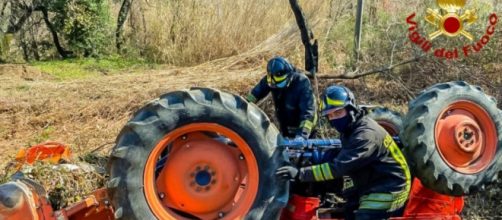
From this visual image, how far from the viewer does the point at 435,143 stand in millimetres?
4992

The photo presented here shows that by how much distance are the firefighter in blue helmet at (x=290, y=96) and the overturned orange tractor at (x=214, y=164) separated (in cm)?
133

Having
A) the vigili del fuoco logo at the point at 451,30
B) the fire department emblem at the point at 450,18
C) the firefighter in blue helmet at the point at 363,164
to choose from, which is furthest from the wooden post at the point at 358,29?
the firefighter in blue helmet at the point at 363,164

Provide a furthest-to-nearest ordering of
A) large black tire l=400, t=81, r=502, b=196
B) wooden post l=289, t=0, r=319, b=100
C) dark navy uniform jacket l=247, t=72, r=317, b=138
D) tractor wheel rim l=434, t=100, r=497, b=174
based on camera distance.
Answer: wooden post l=289, t=0, r=319, b=100 → dark navy uniform jacket l=247, t=72, r=317, b=138 → tractor wheel rim l=434, t=100, r=497, b=174 → large black tire l=400, t=81, r=502, b=196

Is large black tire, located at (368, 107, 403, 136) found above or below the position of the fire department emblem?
below

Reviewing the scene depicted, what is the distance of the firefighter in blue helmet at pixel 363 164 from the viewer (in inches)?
182

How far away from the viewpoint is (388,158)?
483 centimetres

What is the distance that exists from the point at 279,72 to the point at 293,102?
46 centimetres

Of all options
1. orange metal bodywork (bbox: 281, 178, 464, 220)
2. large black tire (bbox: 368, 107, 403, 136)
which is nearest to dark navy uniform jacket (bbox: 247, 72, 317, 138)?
large black tire (bbox: 368, 107, 403, 136)

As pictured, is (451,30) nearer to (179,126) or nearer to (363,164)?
(363,164)

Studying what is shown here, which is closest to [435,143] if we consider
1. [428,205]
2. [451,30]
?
[428,205]

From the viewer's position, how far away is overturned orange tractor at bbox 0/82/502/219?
4.15m

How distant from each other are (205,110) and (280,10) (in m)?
9.10

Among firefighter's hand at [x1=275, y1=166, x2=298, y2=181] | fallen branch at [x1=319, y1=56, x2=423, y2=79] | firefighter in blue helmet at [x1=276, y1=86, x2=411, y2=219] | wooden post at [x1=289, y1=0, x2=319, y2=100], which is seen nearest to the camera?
firefighter's hand at [x1=275, y1=166, x2=298, y2=181]

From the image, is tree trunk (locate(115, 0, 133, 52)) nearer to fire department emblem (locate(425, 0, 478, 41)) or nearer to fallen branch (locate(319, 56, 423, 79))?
fallen branch (locate(319, 56, 423, 79))
